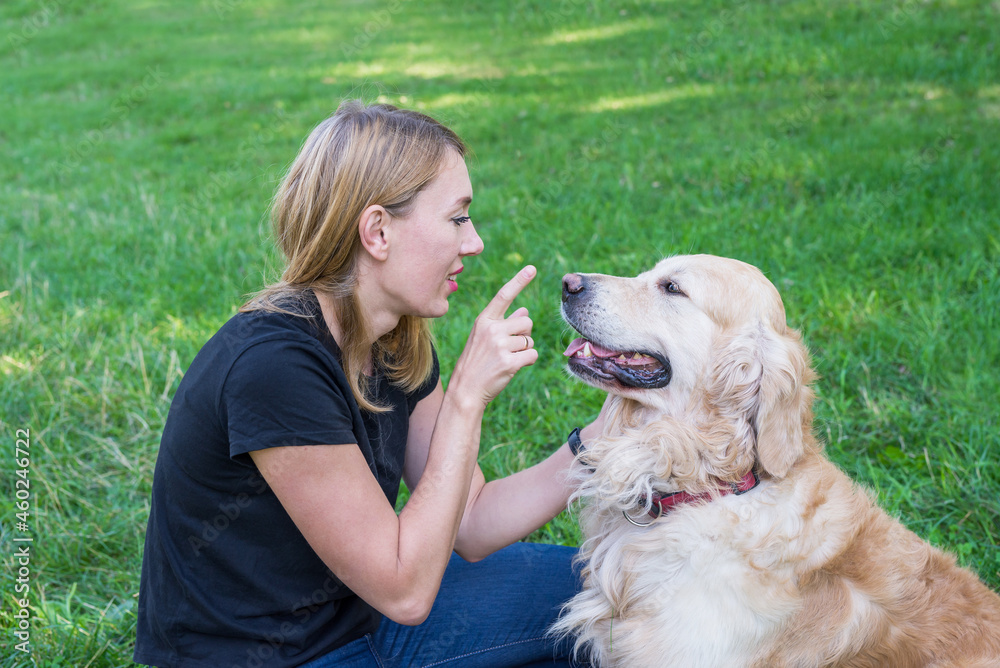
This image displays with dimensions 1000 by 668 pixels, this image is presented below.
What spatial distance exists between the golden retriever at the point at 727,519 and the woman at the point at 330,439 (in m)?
0.45

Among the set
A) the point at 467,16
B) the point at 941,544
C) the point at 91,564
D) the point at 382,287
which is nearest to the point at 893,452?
the point at 941,544

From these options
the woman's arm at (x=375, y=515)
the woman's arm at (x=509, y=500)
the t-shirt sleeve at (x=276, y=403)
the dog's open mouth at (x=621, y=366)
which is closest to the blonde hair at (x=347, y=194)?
the t-shirt sleeve at (x=276, y=403)

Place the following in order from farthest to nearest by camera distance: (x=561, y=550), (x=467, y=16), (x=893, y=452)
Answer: (x=467, y=16)
(x=893, y=452)
(x=561, y=550)

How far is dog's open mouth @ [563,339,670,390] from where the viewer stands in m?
2.37

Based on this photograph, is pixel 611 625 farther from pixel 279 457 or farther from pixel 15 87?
pixel 15 87

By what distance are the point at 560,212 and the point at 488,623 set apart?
147 inches

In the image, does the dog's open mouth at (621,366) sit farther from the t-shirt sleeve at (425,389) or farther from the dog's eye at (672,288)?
the t-shirt sleeve at (425,389)

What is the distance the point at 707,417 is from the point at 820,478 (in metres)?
0.34

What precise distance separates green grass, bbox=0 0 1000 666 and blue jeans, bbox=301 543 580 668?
1.64 feet

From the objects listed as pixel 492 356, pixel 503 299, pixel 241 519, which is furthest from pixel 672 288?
pixel 241 519

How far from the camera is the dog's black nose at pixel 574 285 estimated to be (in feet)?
8.16

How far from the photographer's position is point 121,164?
7.96m

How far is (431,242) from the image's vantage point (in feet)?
6.97

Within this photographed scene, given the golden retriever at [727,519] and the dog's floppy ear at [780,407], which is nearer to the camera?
the golden retriever at [727,519]
